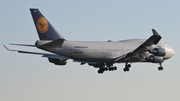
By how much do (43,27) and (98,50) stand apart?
8828 millimetres

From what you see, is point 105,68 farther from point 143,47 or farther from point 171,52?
point 171,52

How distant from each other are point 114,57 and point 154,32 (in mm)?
7765

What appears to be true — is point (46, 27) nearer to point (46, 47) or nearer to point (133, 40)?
point (46, 47)

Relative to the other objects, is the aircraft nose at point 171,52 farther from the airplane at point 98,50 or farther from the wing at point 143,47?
the wing at point 143,47

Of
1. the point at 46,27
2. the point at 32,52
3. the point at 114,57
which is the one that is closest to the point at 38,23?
the point at 46,27

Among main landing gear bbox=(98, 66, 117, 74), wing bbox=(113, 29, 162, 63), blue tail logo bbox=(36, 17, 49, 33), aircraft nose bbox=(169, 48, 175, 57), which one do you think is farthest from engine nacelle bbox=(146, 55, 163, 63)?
blue tail logo bbox=(36, 17, 49, 33)

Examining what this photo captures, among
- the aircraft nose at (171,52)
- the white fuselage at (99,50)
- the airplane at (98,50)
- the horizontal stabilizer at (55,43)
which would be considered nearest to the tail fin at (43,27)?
the airplane at (98,50)

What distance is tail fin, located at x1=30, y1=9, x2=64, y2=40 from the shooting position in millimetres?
73625

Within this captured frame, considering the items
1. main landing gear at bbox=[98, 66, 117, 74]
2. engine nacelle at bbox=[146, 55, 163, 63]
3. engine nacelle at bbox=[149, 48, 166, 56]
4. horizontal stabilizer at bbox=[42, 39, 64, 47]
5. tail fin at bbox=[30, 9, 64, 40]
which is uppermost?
tail fin at bbox=[30, 9, 64, 40]

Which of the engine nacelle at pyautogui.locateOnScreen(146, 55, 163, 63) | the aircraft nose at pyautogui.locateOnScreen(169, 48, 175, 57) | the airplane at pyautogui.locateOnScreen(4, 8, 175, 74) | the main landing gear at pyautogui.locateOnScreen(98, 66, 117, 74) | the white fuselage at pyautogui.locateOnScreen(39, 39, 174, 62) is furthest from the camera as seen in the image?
the aircraft nose at pyautogui.locateOnScreen(169, 48, 175, 57)

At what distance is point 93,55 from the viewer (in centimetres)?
7738

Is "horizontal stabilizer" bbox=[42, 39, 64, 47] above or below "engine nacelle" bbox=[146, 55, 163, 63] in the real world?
above

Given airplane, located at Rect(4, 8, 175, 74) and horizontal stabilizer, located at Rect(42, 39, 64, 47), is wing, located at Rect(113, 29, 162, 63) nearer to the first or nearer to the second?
airplane, located at Rect(4, 8, 175, 74)

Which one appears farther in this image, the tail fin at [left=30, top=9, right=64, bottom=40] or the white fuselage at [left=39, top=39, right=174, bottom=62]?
the white fuselage at [left=39, top=39, right=174, bottom=62]
